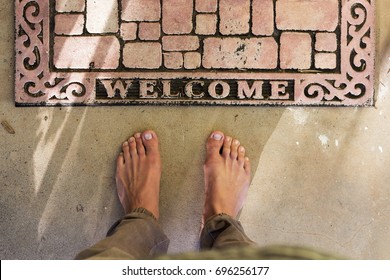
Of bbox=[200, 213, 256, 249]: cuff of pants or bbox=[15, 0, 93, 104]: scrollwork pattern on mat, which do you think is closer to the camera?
bbox=[200, 213, 256, 249]: cuff of pants

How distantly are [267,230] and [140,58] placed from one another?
0.67 meters

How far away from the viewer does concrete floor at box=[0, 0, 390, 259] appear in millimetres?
1535

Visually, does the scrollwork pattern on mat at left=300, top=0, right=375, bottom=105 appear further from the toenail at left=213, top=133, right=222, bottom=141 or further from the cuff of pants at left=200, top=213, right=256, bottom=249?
the cuff of pants at left=200, top=213, right=256, bottom=249

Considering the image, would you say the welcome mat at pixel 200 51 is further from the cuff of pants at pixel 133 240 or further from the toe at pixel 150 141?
the cuff of pants at pixel 133 240

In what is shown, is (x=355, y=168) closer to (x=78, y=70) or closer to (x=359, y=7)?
(x=359, y=7)

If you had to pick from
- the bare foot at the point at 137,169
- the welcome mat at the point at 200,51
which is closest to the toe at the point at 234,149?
the welcome mat at the point at 200,51

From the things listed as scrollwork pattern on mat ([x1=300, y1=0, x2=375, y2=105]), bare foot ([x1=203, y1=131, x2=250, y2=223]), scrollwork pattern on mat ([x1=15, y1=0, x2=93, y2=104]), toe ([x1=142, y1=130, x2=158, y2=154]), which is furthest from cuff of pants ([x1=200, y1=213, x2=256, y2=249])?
scrollwork pattern on mat ([x1=15, y1=0, x2=93, y2=104])

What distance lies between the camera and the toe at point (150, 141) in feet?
5.03

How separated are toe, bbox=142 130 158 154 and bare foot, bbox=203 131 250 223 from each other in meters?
0.17

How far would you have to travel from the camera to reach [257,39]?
4.97 ft

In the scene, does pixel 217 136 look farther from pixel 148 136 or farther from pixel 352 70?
pixel 352 70
